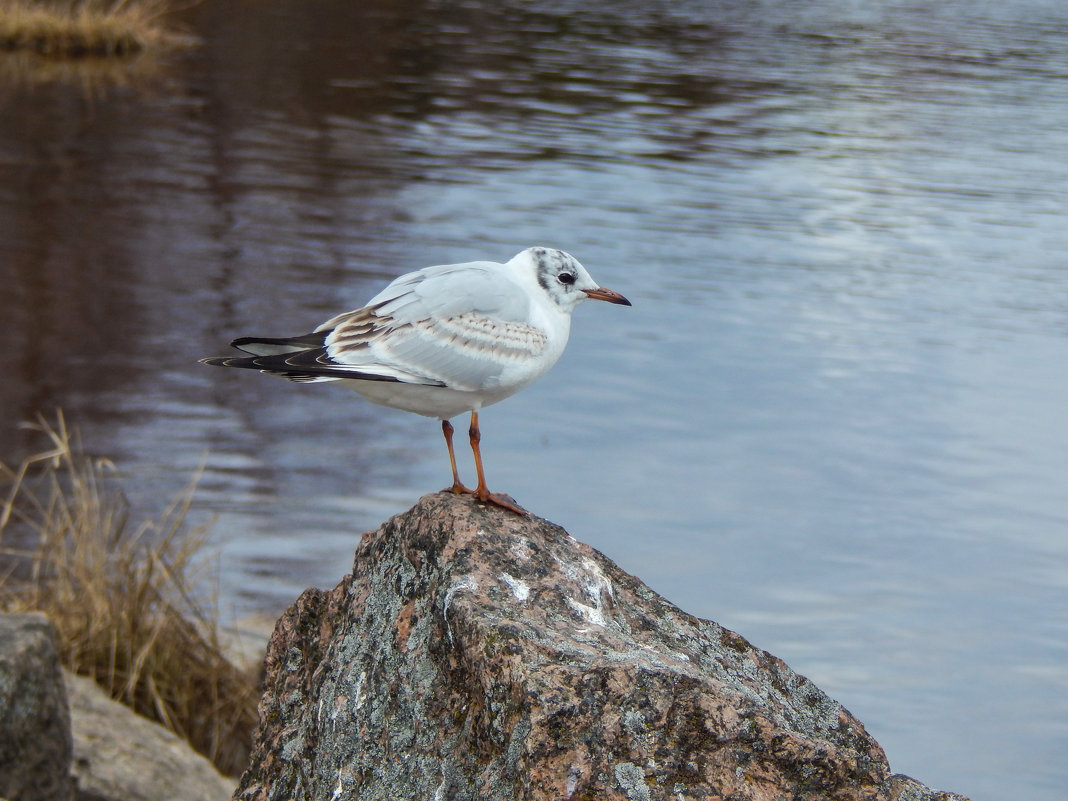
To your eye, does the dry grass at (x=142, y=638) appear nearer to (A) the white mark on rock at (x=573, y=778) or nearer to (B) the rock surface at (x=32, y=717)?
(B) the rock surface at (x=32, y=717)

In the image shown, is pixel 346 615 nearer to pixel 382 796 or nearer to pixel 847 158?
pixel 382 796

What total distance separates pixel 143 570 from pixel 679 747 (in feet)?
12.4

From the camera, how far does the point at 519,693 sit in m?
2.95

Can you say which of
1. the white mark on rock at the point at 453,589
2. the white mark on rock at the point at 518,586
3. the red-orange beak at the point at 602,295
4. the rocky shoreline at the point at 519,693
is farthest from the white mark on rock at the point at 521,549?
the red-orange beak at the point at 602,295

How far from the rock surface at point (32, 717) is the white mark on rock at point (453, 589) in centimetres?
206

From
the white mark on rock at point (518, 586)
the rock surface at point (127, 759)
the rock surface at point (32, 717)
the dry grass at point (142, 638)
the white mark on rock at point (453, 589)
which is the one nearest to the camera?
the white mark on rock at point (453, 589)

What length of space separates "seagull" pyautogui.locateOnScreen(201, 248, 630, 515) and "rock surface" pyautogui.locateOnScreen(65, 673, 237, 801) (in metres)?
2.07

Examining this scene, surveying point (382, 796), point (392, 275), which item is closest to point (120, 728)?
point (382, 796)

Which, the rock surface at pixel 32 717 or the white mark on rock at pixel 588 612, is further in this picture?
the rock surface at pixel 32 717

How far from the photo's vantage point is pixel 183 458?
9688 mm

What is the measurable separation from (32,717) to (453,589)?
2.17 m

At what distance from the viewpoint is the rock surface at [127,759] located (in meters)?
5.24

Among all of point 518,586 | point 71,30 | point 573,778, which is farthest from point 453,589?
point 71,30

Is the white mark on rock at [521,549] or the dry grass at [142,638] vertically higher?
the white mark on rock at [521,549]
